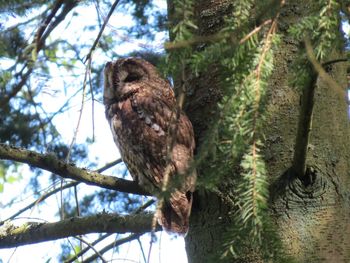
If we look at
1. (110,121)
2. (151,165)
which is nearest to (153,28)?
(110,121)

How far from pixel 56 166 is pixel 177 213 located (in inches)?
21.8

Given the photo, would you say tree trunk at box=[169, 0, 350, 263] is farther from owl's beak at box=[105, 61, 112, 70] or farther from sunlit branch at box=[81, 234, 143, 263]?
owl's beak at box=[105, 61, 112, 70]

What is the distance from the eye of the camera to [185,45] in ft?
4.95

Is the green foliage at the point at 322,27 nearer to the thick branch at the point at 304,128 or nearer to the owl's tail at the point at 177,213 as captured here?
the thick branch at the point at 304,128

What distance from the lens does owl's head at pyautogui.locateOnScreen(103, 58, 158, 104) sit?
3.52 m

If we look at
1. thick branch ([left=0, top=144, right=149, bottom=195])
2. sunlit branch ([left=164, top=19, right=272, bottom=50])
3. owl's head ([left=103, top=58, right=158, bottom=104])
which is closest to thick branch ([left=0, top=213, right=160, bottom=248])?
thick branch ([left=0, top=144, right=149, bottom=195])

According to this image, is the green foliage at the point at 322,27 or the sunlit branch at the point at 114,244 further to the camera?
the sunlit branch at the point at 114,244

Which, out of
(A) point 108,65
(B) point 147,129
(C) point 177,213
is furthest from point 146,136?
(A) point 108,65

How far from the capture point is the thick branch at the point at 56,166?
2281mm

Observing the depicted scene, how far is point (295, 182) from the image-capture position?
2100 millimetres

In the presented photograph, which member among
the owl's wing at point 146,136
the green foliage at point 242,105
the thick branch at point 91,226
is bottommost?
the green foliage at point 242,105

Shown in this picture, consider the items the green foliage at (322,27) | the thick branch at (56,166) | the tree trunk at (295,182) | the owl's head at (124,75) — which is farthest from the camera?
the owl's head at (124,75)

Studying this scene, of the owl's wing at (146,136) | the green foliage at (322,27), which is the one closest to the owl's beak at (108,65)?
the owl's wing at (146,136)

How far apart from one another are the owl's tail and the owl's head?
1016mm
